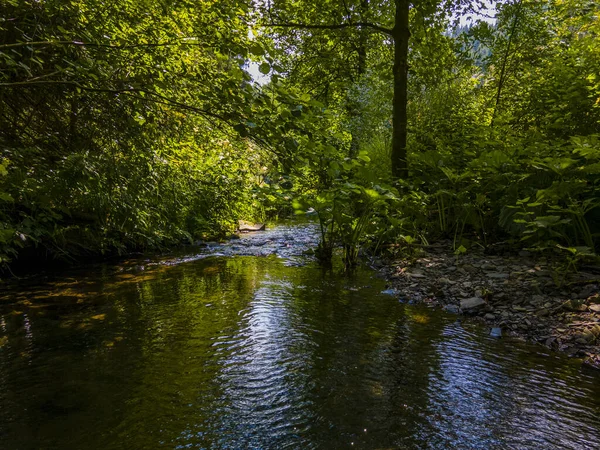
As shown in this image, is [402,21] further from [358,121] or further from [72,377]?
[72,377]

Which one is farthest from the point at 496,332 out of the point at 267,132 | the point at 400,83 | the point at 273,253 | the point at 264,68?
the point at 400,83

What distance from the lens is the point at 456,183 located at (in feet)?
21.7

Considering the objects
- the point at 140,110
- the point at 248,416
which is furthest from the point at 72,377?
the point at 140,110

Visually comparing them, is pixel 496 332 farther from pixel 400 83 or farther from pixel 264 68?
pixel 400 83

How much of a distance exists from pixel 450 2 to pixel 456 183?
5.13 meters

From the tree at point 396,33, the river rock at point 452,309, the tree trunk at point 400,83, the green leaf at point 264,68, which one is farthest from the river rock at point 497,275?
the green leaf at point 264,68

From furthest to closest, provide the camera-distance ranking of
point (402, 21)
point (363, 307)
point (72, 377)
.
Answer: point (402, 21)
point (363, 307)
point (72, 377)

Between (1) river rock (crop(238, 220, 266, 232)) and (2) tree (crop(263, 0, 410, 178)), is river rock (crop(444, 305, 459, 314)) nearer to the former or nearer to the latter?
(2) tree (crop(263, 0, 410, 178))

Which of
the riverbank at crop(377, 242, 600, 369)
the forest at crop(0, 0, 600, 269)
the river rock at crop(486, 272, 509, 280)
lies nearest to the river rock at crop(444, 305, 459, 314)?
the riverbank at crop(377, 242, 600, 369)

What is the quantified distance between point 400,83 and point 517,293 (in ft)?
17.9

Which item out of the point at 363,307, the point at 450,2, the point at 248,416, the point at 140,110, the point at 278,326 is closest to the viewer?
the point at 248,416

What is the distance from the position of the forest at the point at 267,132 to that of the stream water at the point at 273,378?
127 centimetres

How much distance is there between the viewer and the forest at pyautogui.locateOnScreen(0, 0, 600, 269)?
12.1 ft

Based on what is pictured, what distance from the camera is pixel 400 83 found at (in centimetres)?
815
